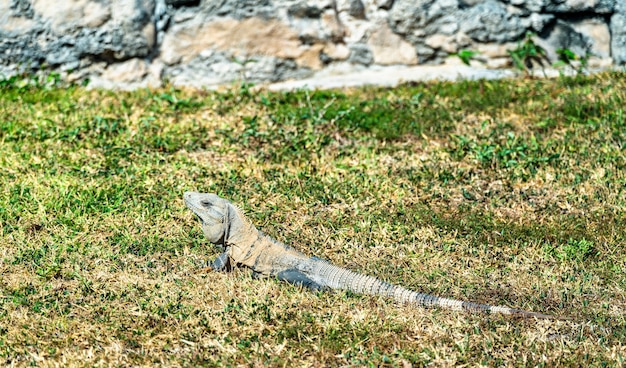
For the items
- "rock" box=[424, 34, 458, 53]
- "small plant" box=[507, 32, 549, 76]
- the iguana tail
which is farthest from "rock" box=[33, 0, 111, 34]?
the iguana tail

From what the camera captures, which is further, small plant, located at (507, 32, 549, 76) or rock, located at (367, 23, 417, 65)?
rock, located at (367, 23, 417, 65)

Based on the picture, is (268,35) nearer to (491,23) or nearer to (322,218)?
(491,23)

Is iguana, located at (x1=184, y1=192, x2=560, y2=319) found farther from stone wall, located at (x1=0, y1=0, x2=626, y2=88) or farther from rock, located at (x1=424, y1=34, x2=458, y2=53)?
rock, located at (x1=424, y1=34, x2=458, y2=53)

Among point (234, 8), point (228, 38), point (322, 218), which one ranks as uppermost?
point (234, 8)

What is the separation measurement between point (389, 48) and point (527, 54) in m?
1.48

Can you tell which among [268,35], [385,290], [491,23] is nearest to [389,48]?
[491,23]

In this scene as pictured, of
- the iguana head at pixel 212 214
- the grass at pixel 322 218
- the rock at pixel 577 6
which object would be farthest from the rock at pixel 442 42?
the iguana head at pixel 212 214

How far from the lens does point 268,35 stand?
361 inches

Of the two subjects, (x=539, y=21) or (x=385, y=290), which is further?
(x=539, y=21)

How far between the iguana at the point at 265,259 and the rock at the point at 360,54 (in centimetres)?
427

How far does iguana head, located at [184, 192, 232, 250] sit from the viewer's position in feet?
17.9

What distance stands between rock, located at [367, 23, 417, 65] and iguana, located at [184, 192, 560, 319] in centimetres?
435

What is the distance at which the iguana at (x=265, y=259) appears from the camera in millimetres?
5094

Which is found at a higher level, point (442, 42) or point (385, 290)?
point (385, 290)
